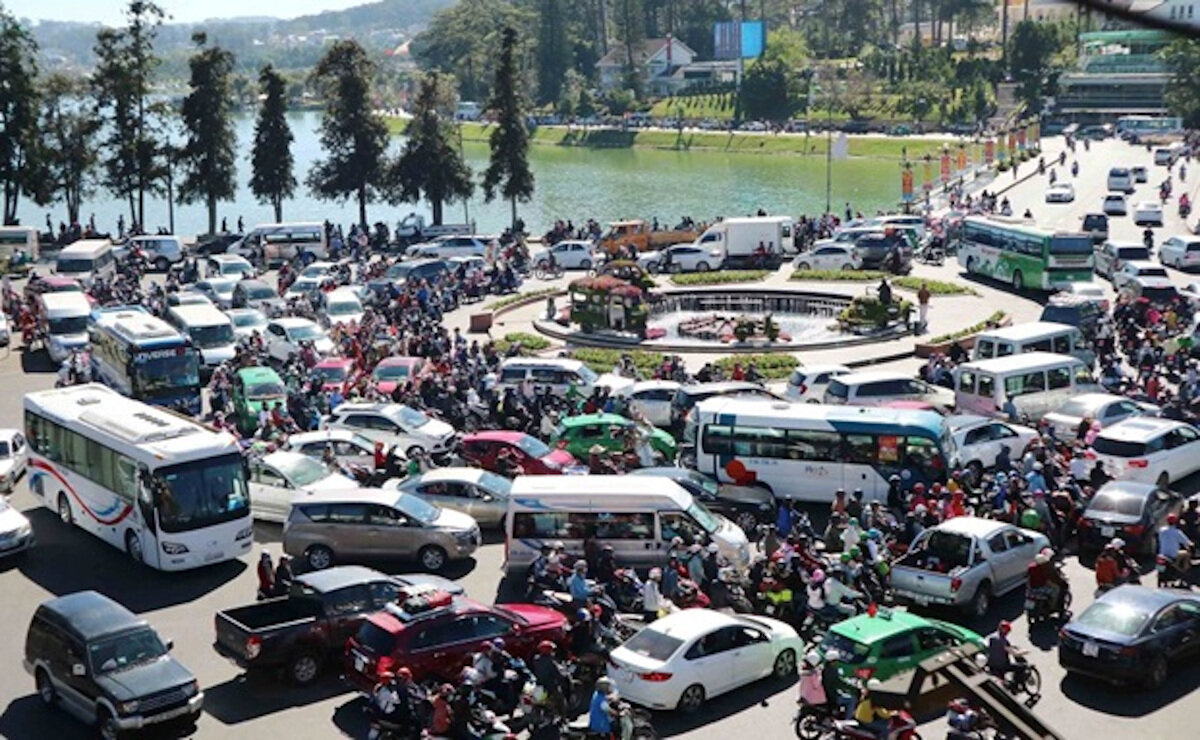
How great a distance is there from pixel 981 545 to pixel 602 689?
22.9ft

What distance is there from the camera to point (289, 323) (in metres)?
38.9

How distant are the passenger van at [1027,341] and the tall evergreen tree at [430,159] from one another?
125ft

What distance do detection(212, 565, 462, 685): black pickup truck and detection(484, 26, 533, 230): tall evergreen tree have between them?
47.9 m

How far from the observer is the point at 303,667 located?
18000 mm

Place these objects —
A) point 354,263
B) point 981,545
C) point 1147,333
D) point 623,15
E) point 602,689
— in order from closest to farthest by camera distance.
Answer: point 602,689 < point 981,545 < point 1147,333 < point 354,263 < point 623,15

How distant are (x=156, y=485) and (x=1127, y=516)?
14.5 m

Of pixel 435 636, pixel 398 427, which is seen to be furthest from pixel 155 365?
pixel 435 636

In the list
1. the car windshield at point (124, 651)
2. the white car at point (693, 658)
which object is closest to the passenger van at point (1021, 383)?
the white car at point (693, 658)

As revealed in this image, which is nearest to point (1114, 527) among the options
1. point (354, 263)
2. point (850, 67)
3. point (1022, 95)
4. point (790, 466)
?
point (790, 466)

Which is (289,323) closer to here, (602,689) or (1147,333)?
(1147,333)

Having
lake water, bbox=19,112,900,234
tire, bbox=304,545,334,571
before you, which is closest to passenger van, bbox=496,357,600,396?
tire, bbox=304,545,334,571

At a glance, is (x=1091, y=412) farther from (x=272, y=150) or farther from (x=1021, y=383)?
(x=272, y=150)

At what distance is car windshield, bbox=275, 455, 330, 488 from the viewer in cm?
2522

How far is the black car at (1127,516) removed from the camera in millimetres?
22219
